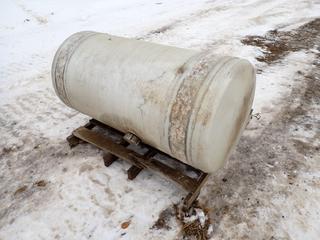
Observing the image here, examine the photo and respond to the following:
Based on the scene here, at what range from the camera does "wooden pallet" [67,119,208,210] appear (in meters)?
2.40

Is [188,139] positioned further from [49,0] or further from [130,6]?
[49,0]

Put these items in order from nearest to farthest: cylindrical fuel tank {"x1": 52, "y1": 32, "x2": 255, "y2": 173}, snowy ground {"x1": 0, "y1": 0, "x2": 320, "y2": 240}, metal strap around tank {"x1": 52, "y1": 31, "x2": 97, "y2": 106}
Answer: cylindrical fuel tank {"x1": 52, "y1": 32, "x2": 255, "y2": 173} → snowy ground {"x1": 0, "y1": 0, "x2": 320, "y2": 240} → metal strap around tank {"x1": 52, "y1": 31, "x2": 97, "y2": 106}

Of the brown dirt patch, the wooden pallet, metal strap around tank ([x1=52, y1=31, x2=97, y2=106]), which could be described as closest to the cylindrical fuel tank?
metal strap around tank ([x1=52, y1=31, x2=97, y2=106])

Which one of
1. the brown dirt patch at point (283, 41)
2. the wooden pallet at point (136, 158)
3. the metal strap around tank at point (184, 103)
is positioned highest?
the metal strap around tank at point (184, 103)

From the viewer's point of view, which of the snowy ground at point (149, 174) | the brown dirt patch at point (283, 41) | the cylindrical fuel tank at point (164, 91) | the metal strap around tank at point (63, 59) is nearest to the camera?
the cylindrical fuel tank at point (164, 91)

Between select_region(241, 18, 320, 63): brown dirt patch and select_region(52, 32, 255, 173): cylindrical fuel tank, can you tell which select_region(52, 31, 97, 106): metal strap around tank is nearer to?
select_region(52, 32, 255, 173): cylindrical fuel tank

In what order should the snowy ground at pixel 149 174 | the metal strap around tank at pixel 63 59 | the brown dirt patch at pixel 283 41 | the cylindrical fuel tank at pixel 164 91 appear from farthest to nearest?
the brown dirt patch at pixel 283 41 < the metal strap around tank at pixel 63 59 < the snowy ground at pixel 149 174 < the cylindrical fuel tank at pixel 164 91

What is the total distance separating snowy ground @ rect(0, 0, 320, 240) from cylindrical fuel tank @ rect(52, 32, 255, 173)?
0.55 m

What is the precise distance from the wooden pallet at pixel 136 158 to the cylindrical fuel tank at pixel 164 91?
30 cm

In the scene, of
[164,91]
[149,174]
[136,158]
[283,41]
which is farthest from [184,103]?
[283,41]

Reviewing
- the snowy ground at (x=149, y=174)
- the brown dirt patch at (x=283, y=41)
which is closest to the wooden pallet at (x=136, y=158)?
the snowy ground at (x=149, y=174)

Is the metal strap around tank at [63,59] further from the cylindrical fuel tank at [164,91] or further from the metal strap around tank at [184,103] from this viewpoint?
the metal strap around tank at [184,103]

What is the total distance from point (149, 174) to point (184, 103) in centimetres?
109

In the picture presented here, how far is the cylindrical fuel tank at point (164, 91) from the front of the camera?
6.22 ft
